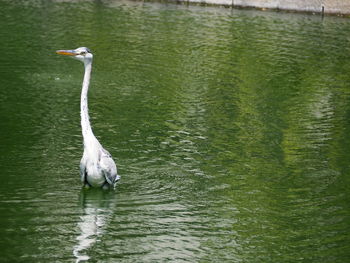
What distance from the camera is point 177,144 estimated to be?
12.5 meters

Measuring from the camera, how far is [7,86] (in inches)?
606

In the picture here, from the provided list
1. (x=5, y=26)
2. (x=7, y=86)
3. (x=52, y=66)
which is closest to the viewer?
(x=7, y=86)

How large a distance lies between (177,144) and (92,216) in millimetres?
3224

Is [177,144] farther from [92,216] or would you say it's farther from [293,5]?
[293,5]

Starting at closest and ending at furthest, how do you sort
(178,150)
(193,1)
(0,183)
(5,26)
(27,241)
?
(27,241) < (0,183) < (178,150) < (5,26) < (193,1)

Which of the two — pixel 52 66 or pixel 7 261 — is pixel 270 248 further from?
pixel 52 66

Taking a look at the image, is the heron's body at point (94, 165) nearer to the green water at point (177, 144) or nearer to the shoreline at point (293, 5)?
the green water at point (177, 144)

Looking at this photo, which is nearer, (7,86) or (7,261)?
(7,261)

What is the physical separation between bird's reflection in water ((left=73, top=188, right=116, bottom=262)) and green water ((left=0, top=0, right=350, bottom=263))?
24mm

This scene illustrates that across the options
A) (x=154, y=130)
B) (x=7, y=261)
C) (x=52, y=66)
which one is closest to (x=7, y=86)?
(x=52, y=66)

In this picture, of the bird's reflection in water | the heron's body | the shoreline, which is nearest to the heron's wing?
the heron's body

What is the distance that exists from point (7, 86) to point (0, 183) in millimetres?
5417

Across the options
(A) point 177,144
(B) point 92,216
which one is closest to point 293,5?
(A) point 177,144

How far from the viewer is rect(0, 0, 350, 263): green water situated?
8984mm
